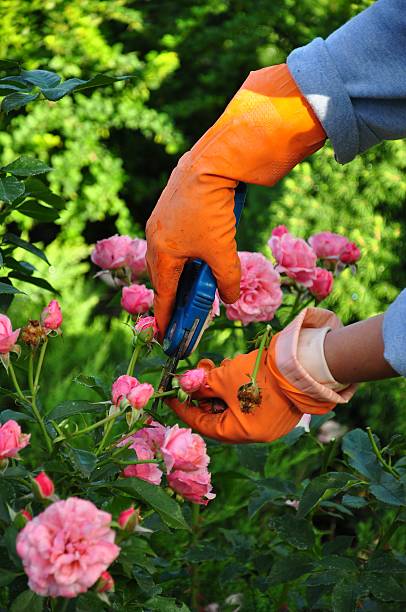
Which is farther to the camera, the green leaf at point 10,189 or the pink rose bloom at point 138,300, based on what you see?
the pink rose bloom at point 138,300

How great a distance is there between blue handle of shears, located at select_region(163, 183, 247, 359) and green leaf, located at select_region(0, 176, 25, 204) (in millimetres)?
314

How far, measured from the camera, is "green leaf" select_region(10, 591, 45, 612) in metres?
1.17

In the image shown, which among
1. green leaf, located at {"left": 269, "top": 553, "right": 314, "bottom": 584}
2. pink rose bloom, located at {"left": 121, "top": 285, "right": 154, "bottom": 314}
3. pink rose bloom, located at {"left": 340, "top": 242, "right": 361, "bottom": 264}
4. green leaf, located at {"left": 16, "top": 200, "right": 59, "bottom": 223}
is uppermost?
green leaf, located at {"left": 16, "top": 200, "right": 59, "bottom": 223}

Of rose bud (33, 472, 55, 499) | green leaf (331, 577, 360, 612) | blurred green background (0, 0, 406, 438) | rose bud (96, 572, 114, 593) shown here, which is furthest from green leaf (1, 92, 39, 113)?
blurred green background (0, 0, 406, 438)

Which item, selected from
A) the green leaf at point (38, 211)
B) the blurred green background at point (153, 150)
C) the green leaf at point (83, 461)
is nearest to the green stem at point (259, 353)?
the green leaf at point (83, 461)

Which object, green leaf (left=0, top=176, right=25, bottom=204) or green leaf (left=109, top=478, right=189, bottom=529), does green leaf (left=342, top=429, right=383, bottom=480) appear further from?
green leaf (left=0, top=176, right=25, bottom=204)

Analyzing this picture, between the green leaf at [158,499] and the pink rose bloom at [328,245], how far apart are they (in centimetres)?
101

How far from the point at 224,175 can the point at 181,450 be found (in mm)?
534

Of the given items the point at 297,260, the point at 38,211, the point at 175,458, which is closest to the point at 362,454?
the point at 297,260

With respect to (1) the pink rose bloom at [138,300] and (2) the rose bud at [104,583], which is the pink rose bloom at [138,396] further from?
(1) the pink rose bloom at [138,300]

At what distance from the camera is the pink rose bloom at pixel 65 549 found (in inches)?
41.3

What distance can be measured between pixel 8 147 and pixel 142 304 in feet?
8.21

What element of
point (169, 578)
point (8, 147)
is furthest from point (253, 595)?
point (8, 147)

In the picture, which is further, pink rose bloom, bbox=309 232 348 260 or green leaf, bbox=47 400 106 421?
pink rose bloom, bbox=309 232 348 260
